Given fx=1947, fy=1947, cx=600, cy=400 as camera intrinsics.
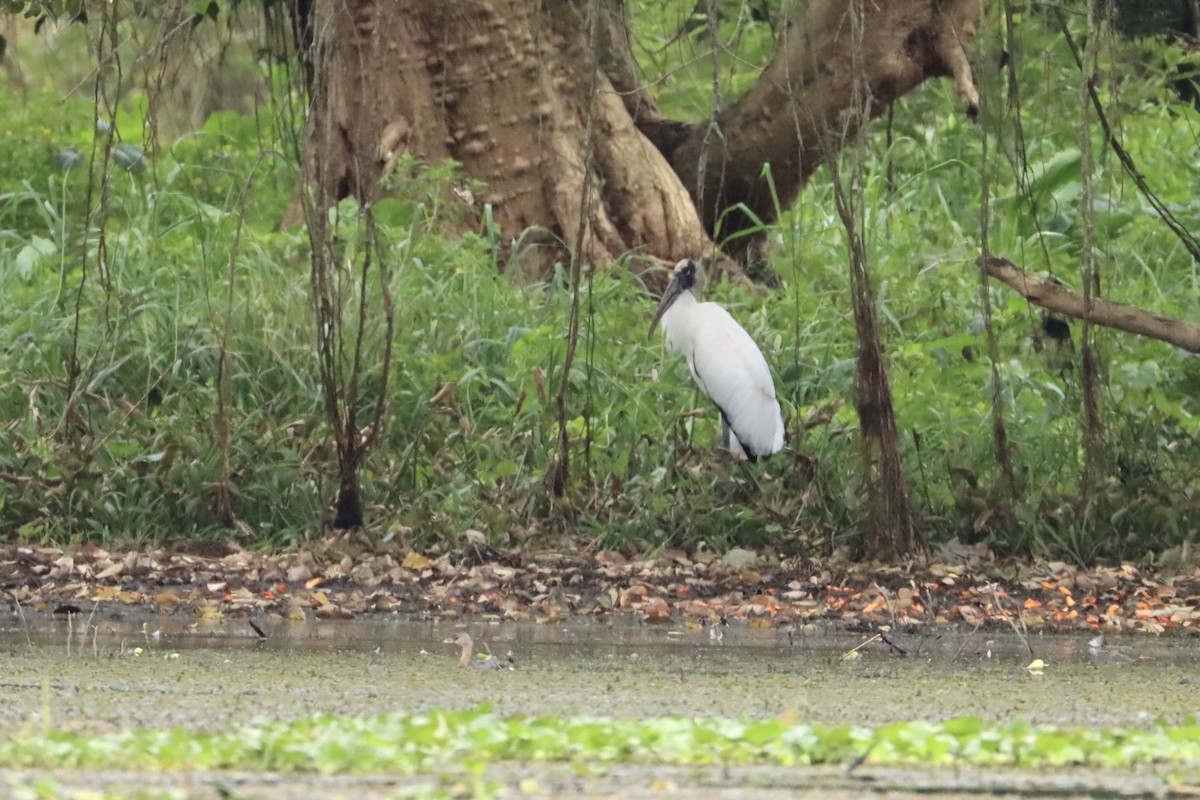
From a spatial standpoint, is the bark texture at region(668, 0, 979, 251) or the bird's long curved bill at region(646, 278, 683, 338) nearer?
the bird's long curved bill at region(646, 278, 683, 338)

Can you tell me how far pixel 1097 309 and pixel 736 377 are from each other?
1.89 metres

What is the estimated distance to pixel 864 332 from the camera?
6.24 metres

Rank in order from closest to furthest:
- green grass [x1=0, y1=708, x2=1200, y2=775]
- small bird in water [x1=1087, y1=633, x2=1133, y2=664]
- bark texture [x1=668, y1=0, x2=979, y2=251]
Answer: green grass [x1=0, y1=708, x2=1200, y2=775] < small bird in water [x1=1087, y1=633, x2=1133, y2=664] < bark texture [x1=668, y1=0, x2=979, y2=251]

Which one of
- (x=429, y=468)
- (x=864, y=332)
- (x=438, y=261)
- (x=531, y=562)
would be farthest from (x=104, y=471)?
(x=864, y=332)

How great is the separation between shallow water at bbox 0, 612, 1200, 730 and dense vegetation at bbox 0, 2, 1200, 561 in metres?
1.25

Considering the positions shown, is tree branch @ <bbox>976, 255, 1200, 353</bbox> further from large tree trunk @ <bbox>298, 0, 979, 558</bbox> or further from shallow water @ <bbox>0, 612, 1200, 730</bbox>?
large tree trunk @ <bbox>298, 0, 979, 558</bbox>

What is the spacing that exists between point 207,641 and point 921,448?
10.2 ft

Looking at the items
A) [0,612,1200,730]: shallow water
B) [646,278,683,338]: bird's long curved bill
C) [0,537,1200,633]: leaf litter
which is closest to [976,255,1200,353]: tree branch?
[0,537,1200,633]: leaf litter

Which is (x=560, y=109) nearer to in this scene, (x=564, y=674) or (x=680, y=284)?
(x=680, y=284)

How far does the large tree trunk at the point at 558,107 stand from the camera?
9133 millimetres

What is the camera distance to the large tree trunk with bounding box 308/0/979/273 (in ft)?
30.0

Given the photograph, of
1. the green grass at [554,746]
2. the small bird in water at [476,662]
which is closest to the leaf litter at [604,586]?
the small bird in water at [476,662]

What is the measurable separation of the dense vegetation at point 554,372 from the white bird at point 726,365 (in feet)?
0.44

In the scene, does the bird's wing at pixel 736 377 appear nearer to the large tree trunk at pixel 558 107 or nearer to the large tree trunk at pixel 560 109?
the large tree trunk at pixel 560 109
